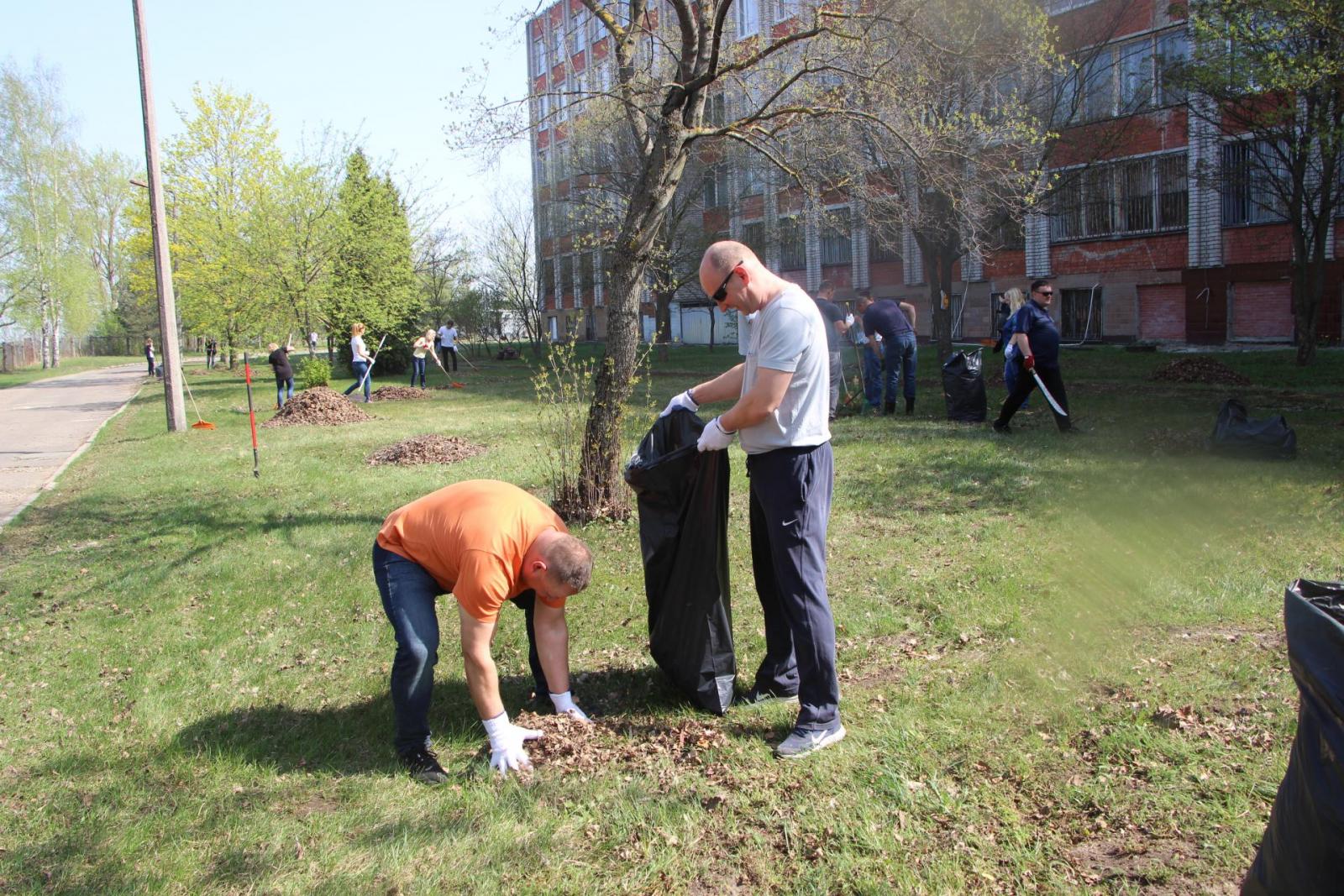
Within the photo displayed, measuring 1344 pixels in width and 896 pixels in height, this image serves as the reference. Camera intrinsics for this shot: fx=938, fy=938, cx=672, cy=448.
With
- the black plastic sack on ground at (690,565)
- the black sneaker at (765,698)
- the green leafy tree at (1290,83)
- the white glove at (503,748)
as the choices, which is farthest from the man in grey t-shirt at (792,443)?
the green leafy tree at (1290,83)

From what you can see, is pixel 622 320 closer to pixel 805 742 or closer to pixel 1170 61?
pixel 805 742

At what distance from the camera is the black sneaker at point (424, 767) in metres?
3.49

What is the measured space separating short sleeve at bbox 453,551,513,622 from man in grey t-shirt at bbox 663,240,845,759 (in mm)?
984

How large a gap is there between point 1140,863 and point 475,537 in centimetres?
232

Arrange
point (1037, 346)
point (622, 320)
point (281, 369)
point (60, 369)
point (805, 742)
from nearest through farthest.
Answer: point (805, 742) → point (622, 320) → point (1037, 346) → point (281, 369) → point (60, 369)

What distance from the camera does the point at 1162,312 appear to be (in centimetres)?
2505

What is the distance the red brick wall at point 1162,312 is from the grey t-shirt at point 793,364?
24789mm

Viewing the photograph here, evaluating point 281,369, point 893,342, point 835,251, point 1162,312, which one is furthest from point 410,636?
point 835,251

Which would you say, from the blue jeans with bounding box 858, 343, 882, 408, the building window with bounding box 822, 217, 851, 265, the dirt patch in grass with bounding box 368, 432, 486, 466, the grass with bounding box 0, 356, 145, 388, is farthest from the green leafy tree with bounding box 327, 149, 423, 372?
the grass with bounding box 0, 356, 145, 388

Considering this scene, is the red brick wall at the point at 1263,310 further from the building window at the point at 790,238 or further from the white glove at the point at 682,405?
the white glove at the point at 682,405

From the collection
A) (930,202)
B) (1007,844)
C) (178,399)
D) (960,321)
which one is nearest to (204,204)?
(178,399)

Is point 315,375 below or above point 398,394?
above

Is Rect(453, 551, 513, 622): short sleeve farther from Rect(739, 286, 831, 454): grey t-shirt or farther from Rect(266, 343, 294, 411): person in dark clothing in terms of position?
Rect(266, 343, 294, 411): person in dark clothing

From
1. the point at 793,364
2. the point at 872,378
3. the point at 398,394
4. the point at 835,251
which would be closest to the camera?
the point at 793,364
